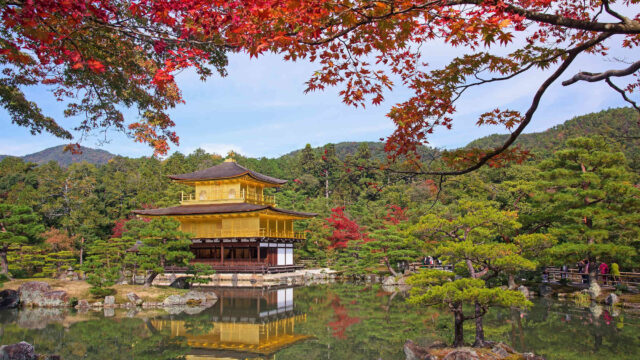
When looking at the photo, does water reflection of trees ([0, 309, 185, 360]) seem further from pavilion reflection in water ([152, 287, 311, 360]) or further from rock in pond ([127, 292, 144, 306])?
rock in pond ([127, 292, 144, 306])

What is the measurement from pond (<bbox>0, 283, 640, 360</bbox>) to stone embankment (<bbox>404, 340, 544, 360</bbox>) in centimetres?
33

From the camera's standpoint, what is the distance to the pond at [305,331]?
797 centimetres

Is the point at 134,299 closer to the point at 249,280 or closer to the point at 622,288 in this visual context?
the point at 249,280

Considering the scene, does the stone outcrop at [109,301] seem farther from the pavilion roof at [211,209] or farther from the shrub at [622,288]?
the shrub at [622,288]

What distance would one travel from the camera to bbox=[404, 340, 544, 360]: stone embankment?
6.63 metres

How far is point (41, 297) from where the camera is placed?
13977 millimetres

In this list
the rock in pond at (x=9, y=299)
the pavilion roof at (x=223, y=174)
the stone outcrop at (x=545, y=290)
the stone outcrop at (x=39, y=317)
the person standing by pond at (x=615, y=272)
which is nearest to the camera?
the stone outcrop at (x=39, y=317)

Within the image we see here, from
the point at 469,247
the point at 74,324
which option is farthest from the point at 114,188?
the point at 469,247

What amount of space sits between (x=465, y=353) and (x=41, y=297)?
1418 cm

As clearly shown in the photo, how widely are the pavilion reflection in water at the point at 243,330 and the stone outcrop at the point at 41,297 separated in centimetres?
501

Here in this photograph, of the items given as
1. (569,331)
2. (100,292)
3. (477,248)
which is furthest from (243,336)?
(569,331)

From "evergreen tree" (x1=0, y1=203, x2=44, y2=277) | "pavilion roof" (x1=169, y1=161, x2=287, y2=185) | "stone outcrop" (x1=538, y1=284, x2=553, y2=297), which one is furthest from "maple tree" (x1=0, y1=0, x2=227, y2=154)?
"pavilion roof" (x1=169, y1=161, x2=287, y2=185)

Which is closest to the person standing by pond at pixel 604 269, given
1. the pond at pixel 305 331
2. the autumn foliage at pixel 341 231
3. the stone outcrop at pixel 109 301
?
the pond at pixel 305 331

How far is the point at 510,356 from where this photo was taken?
21.9 feet
